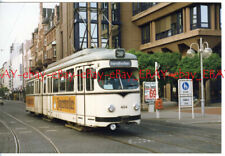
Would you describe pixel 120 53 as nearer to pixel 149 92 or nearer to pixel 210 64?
pixel 149 92

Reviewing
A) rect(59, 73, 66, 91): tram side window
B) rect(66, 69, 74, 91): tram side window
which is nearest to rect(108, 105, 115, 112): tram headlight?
rect(66, 69, 74, 91): tram side window

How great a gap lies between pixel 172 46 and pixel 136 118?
88.8 ft

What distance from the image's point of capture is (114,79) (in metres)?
10.9

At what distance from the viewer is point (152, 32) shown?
40875 mm

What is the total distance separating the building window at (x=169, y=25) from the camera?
118 feet

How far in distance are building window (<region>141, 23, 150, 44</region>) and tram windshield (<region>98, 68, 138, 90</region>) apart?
32.5 meters

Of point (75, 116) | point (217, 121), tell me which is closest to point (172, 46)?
point (217, 121)

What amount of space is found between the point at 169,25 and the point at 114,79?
28452 millimetres

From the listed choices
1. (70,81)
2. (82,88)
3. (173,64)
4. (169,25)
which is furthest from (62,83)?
(169,25)

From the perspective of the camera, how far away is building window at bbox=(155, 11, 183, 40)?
118 feet

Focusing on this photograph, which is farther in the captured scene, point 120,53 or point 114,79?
point 120,53

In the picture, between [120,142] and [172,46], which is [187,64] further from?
[120,142]

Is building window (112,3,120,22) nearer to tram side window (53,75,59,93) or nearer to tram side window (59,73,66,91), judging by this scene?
tram side window (53,75,59,93)

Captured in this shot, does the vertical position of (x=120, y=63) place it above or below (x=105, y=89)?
above
